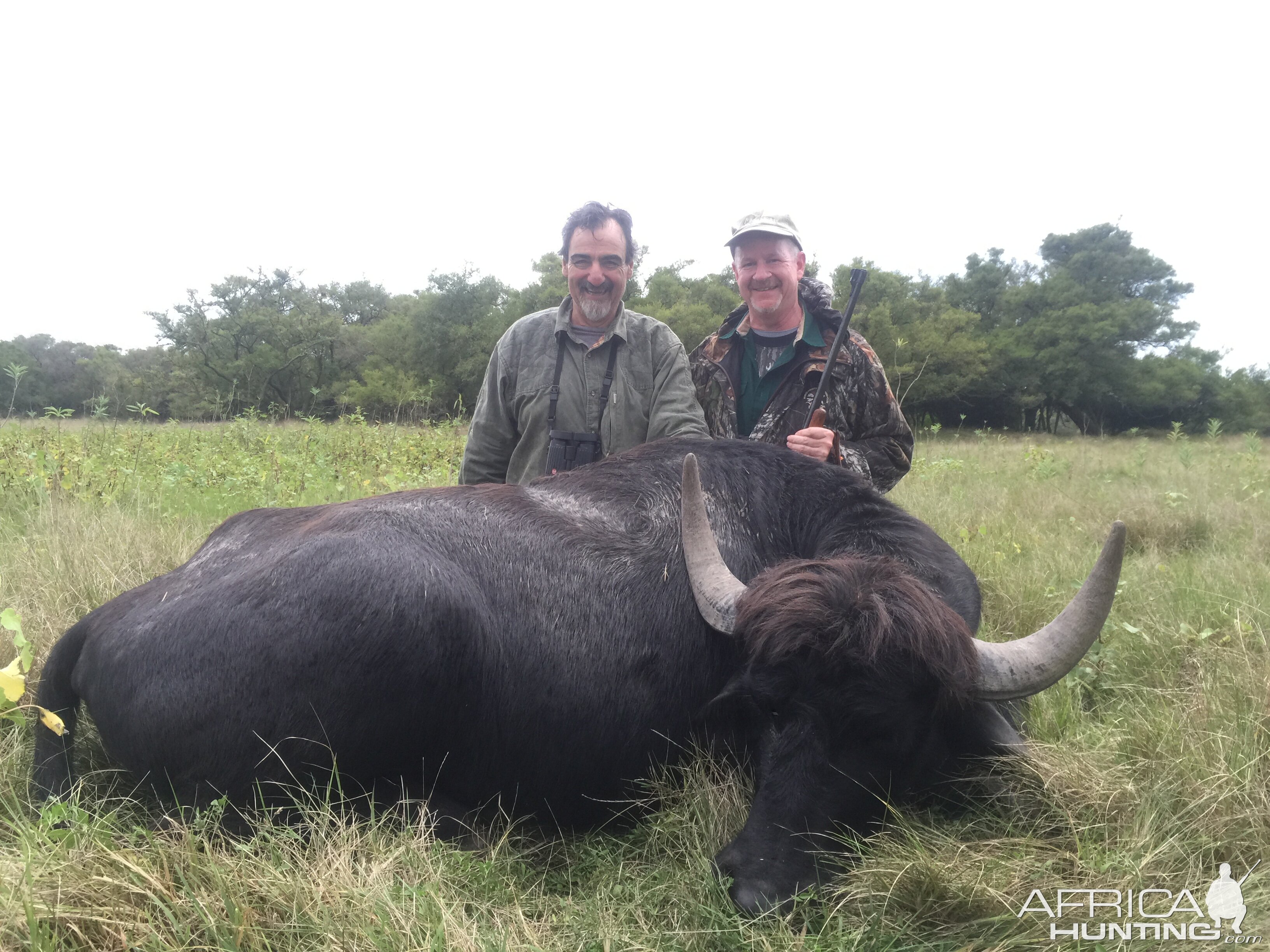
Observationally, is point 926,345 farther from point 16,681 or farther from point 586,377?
point 16,681

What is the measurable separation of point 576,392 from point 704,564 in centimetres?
239

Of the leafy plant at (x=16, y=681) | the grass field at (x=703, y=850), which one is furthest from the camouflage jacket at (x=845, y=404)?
the leafy plant at (x=16, y=681)

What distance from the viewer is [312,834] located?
2.04m

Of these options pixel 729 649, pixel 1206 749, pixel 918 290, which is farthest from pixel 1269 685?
pixel 918 290

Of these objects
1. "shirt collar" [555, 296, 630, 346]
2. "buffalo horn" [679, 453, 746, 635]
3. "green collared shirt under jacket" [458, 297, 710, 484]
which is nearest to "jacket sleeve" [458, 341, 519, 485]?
"green collared shirt under jacket" [458, 297, 710, 484]

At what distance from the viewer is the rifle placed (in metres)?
3.93

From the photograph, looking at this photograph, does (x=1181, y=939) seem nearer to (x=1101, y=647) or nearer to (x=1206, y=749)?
(x=1206, y=749)

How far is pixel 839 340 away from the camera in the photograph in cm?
409

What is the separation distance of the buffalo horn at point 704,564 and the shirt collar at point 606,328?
7.57 ft

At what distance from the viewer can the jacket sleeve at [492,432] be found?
4.84 metres

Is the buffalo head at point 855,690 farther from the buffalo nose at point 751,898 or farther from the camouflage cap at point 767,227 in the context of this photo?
the camouflage cap at point 767,227

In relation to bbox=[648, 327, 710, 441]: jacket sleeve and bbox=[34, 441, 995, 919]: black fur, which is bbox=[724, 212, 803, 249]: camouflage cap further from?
bbox=[34, 441, 995, 919]: black fur

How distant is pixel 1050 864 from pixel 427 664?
174cm

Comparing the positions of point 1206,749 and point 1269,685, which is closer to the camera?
point 1206,749
